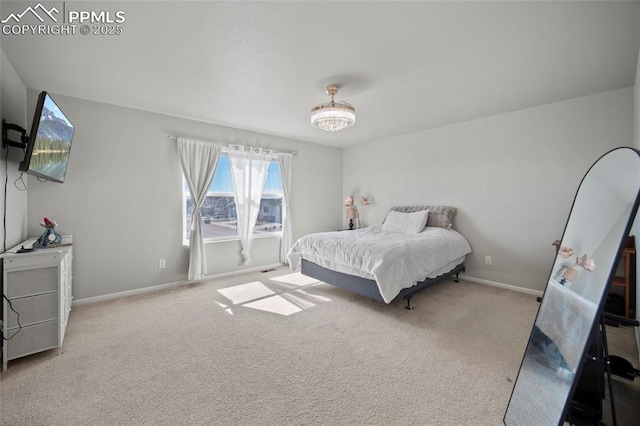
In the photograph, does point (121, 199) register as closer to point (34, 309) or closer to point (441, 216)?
point (34, 309)

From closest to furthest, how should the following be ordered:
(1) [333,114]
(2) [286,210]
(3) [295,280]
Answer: (1) [333,114]
(3) [295,280]
(2) [286,210]

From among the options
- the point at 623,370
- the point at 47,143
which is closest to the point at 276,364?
the point at 623,370

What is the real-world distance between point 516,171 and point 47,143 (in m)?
5.25

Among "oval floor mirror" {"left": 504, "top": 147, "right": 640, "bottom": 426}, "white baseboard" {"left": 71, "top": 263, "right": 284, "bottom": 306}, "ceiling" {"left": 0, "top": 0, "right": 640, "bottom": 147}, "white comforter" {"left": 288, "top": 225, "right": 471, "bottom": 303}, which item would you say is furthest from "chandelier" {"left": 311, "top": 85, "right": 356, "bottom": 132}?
"white baseboard" {"left": 71, "top": 263, "right": 284, "bottom": 306}

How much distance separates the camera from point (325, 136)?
4914mm

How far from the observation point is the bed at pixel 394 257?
279 centimetres

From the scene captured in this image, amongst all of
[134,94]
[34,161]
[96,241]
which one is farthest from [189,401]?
[134,94]

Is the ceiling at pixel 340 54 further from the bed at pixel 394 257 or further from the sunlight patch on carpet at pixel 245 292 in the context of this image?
the sunlight patch on carpet at pixel 245 292

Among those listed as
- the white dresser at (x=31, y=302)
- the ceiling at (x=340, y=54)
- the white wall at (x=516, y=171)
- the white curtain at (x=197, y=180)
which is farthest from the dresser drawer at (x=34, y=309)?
the white wall at (x=516, y=171)

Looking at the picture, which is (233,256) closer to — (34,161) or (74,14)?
(34,161)

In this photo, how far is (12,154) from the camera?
2.41 metres

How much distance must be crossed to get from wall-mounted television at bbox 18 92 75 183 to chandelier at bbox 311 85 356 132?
221 centimetres

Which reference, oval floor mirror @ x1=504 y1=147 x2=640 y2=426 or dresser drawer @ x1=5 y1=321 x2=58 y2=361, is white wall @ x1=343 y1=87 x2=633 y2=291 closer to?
oval floor mirror @ x1=504 y1=147 x2=640 y2=426

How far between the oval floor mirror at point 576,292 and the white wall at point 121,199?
3977 mm
